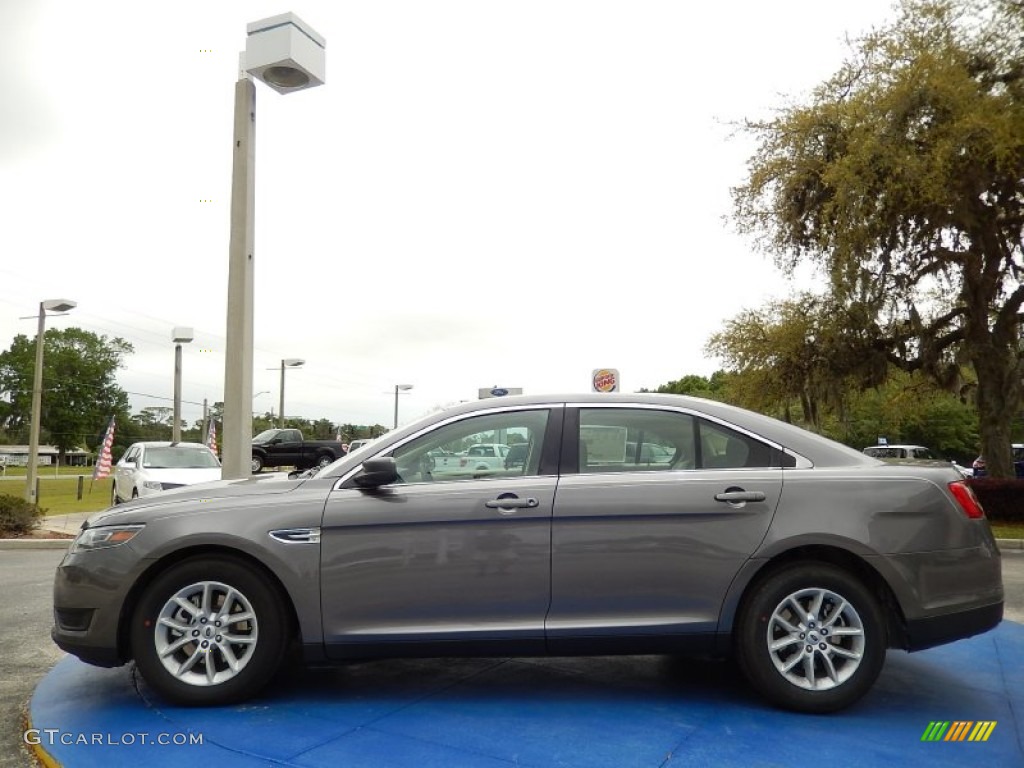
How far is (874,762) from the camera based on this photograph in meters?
3.59

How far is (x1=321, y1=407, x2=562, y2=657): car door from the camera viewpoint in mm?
4238

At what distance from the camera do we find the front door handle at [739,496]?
4.30 meters

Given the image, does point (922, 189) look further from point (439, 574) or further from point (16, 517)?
point (16, 517)

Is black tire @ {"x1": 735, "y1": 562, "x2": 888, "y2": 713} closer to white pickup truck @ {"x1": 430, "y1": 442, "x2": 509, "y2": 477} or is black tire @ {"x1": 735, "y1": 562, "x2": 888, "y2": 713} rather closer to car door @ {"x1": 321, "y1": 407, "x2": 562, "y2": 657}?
car door @ {"x1": 321, "y1": 407, "x2": 562, "y2": 657}

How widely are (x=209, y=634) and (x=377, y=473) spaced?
46.3 inches

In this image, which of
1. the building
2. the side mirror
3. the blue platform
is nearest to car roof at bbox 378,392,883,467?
the side mirror

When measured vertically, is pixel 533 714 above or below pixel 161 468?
below

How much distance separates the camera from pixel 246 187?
402 inches

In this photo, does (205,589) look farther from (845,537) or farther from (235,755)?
(845,537)

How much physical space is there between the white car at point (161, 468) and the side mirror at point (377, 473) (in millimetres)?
11720

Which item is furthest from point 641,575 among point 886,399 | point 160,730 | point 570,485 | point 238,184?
point 886,399

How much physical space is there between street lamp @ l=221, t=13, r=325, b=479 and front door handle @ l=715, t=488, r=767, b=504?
6525 millimetres

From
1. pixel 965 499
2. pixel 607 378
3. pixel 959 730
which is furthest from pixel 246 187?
pixel 959 730

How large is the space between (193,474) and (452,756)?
13502 mm
